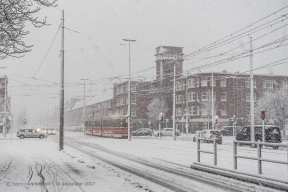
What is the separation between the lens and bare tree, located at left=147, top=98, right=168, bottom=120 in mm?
86250

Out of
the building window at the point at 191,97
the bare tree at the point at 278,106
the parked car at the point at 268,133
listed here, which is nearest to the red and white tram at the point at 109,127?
the bare tree at the point at 278,106

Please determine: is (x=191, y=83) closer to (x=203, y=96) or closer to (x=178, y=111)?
(x=203, y=96)

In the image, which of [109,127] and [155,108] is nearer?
[109,127]

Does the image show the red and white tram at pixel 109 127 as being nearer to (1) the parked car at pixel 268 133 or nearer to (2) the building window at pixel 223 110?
Answer: (1) the parked car at pixel 268 133

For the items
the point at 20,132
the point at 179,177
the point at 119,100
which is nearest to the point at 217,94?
the point at 119,100

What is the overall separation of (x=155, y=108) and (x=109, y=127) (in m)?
34.5

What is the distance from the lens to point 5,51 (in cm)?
1305

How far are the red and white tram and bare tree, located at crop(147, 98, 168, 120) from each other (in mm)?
25318

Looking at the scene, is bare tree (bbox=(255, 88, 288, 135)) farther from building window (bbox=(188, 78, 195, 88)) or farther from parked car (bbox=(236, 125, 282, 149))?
building window (bbox=(188, 78, 195, 88))

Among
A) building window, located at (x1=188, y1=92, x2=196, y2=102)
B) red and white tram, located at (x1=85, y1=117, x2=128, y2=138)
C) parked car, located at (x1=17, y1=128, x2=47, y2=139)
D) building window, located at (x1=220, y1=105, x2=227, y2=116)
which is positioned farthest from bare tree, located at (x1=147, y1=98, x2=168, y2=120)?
parked car, located at (x1=17, y1=128, x2=47, y2=139)

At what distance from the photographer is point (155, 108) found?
86.7 metres

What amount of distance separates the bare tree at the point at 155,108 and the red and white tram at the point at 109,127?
25.3 meters

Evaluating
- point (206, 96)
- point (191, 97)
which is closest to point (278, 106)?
point (206, 96)

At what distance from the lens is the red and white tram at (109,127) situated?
1977 inches
